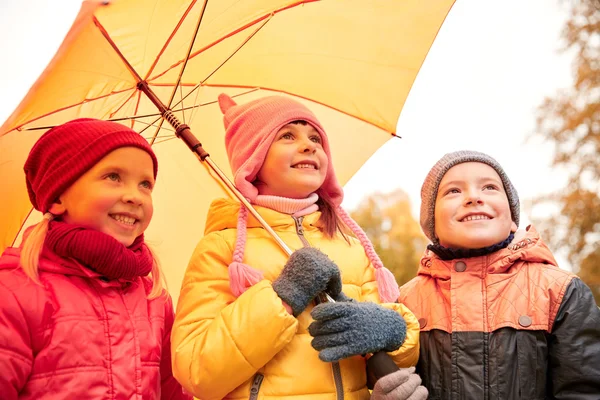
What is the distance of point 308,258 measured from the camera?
1.91 meters

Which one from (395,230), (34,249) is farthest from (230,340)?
(395,230)

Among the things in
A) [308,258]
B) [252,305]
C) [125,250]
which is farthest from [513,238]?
[125,250]

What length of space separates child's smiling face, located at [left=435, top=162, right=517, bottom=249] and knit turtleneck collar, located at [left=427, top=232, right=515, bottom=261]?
2cm

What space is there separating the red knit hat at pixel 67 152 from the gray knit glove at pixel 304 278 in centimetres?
78

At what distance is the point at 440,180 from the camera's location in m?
2.45

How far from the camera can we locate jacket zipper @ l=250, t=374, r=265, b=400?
75.6 inches

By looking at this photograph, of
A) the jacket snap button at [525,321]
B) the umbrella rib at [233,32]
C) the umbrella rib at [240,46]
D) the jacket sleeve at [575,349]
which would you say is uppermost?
the umbrella rib at [233,32]

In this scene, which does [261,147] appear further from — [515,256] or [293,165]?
[515,256]

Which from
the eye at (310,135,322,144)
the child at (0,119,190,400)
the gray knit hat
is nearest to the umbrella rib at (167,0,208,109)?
the child at (0,119,190,400)

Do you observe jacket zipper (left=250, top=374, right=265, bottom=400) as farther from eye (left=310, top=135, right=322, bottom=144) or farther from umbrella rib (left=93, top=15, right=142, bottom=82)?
umbrella rib (left=93, top=15, right=142, bottom=82)

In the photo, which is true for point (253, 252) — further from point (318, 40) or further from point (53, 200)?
point (318, 40)

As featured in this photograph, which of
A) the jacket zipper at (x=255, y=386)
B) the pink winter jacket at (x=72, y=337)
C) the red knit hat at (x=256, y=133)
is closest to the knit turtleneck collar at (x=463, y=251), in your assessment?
the red knit hat at (x=256, y=133)

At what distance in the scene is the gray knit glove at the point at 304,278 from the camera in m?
1.89

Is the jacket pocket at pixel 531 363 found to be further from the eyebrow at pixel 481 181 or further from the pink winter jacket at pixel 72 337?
the pink winter jacket at pixel 72 337
